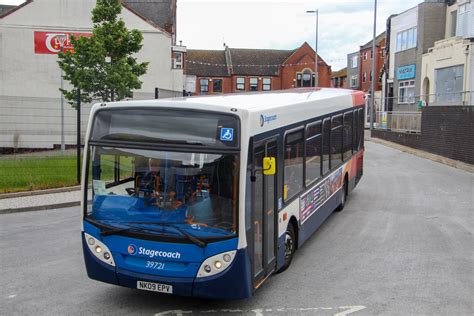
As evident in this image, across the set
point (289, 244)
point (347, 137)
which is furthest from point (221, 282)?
point (347, 137)

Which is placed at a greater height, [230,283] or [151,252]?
[151,252]

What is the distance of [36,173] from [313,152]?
992 cm

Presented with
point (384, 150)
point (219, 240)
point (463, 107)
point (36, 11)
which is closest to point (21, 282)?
point (219, 240)

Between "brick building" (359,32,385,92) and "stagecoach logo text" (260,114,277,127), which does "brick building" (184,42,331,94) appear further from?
"stagecoach logo text" (260,114,277,127)

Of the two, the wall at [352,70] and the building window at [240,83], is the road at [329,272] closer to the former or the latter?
the wall at [352,70]

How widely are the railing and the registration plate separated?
970 inches

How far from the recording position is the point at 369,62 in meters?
63.3

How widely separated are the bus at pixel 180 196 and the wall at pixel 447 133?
17134 millimetres

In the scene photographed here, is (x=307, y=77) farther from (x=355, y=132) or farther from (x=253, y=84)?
(x=355, y=132)

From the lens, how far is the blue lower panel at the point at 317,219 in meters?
8.56

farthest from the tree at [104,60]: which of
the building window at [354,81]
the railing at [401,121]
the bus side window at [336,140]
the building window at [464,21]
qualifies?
the building window at [354,81]

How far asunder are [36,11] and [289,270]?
30.1 metres

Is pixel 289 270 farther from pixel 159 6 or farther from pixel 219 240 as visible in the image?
pixel 159 6

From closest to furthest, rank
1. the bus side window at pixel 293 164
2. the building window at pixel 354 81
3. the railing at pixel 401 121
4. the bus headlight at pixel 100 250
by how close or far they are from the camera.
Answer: the bus headlight at pixel 100 250
the bus side window at pixel 293 164
the railing at pixel 401 121
the building window at pixel 354 81
